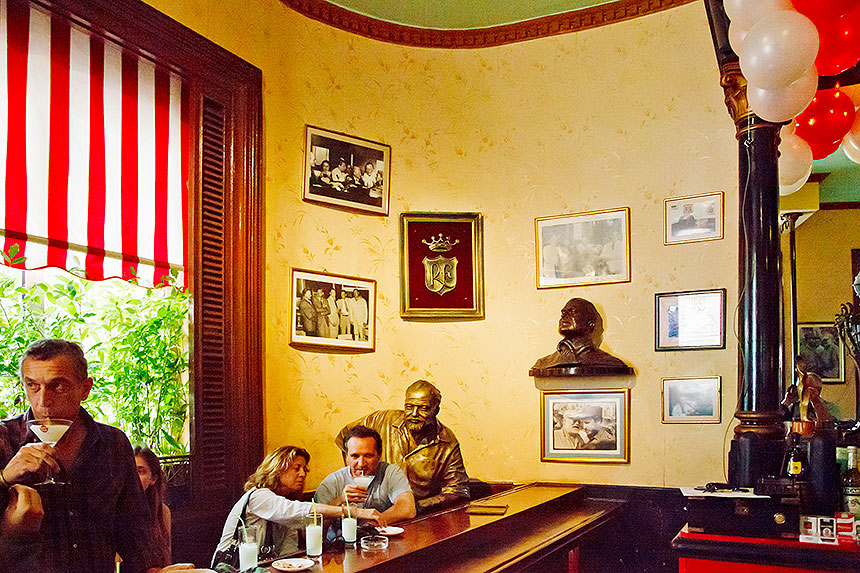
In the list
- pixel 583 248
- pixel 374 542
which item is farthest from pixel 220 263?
pixel 583 248

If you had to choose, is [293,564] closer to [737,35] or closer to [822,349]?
[737,35]

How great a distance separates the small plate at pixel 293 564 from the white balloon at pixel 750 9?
109 inches

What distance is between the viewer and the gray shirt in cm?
439

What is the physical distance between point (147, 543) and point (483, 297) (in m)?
3.66

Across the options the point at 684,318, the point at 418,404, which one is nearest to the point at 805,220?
the point at 684,318

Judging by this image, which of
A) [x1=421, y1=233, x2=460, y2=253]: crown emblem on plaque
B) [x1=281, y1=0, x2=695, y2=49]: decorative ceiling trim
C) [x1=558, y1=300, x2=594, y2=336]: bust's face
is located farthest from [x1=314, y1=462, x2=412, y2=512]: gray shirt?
[x1=281, y1=0, x2=695, y2=49]: decorative ceiling trim

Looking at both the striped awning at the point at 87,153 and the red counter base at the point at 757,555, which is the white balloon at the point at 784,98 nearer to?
the red counter base at the point at 757,555

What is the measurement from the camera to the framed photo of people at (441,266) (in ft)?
19.1

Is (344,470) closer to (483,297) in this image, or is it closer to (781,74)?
(483,297)

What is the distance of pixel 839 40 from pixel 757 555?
2161 millimetres

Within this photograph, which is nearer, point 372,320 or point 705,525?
point 705,525

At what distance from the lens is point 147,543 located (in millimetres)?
2562

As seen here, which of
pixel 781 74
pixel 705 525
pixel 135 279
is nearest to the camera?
pixel 781 74

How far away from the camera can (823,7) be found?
123 inches
